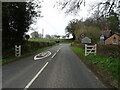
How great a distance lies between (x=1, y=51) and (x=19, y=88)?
16.8 metres

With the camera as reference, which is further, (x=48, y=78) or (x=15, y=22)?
(x=15, y=22)

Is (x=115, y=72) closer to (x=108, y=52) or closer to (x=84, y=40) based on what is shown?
(x=108, y=52)

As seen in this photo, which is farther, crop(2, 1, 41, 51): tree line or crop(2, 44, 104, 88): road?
crop(2, 1, 41, 51): tree line

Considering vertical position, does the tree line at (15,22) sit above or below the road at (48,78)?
above

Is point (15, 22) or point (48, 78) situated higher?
point (15, 22)

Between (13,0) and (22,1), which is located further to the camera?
(22,1)

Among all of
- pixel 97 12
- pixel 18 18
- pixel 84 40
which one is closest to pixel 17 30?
pixel 18 18

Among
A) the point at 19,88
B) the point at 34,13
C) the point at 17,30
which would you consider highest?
the point at 34,13

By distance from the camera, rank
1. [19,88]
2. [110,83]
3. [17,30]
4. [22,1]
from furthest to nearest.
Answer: [17,30] → [22,1] → [110,83] → [19,88]

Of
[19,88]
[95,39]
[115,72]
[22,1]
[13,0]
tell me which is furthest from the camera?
[95,39]

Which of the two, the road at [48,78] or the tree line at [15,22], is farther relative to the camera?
the tree line at [15,22]

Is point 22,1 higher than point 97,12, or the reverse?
point 22,1

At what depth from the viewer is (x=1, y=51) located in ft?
78.5

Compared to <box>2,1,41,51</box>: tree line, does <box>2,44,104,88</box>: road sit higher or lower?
lower
